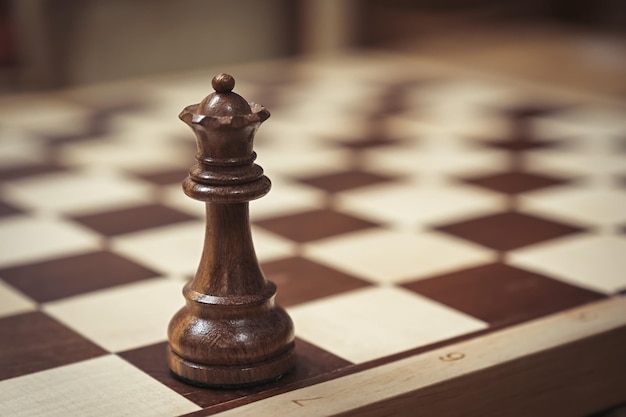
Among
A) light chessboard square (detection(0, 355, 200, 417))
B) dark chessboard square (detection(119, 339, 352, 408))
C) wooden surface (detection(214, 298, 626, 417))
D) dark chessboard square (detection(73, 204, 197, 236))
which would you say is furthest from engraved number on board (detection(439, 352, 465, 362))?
dark chessboard square (detection(73, 204, 197, 236))

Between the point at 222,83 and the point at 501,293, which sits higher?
the point at 222,83

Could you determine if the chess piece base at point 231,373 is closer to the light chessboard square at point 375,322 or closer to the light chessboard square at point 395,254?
the light chessboard square at point 375,322

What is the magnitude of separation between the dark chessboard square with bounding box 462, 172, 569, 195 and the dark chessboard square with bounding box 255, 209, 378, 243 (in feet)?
1.35

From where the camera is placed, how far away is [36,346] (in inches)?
56.1

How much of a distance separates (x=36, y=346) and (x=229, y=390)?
33cm

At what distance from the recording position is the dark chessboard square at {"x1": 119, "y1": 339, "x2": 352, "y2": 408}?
1.24m

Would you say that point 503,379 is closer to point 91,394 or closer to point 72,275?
point 91,394

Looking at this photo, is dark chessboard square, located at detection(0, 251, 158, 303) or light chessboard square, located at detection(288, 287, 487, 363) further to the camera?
dark chessboard square, located at detection(0, 251, 158, 303)

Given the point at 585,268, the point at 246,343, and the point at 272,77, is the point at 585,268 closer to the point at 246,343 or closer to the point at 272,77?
the point at 246,343

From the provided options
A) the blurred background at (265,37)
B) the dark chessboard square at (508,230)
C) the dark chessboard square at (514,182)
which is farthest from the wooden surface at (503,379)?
the blurred background at (265,37)

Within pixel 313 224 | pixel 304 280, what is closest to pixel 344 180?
pixel 313 224

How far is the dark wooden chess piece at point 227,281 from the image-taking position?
3.92ft

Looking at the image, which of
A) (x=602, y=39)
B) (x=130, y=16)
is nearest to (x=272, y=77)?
(x=130, y=16)

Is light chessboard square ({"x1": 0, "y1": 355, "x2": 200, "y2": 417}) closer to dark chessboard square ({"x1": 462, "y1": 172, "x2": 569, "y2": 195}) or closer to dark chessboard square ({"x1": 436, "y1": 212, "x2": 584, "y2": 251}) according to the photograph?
dark chessboard square ({"x1": 436, "y1": 212, "x2": 584, "y2": 251})
